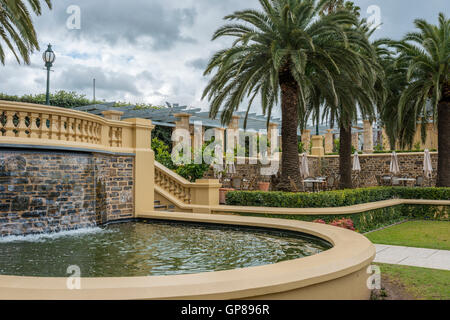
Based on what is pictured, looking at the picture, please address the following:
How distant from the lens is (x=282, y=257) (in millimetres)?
7531

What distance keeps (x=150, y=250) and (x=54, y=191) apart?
428 centimetres

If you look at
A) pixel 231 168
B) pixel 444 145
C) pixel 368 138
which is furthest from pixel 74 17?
pixel 368 138

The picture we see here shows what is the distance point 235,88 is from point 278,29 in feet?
9.19

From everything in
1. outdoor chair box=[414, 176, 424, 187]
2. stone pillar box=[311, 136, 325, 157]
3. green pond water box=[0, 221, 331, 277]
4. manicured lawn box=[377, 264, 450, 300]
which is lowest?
manicured lawn box=[377, 264, 450, 300]

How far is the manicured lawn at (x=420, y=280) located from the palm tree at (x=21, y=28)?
1317 centimetres

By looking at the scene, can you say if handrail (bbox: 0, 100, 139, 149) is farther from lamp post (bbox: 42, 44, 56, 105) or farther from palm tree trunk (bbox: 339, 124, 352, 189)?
palm tree trunk (bbox: 339, 124, 352, 189)

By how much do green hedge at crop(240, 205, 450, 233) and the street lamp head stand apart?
10001mm

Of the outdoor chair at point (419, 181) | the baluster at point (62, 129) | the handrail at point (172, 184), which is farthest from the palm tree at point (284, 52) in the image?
the outdoor chair at point (419, 181)

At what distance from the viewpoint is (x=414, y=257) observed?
383 inches

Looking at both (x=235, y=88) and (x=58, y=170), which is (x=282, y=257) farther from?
(x=235, y=88)

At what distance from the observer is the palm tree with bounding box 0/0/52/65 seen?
14.7 m

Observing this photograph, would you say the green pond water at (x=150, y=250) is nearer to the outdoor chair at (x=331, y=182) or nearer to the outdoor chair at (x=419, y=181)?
the outdoor chair at (x=331, y=182)

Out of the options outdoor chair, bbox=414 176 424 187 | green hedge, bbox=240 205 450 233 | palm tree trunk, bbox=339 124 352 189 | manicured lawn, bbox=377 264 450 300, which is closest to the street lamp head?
green hedge, bbox=240 205 450 233
